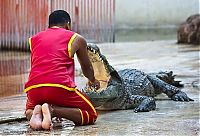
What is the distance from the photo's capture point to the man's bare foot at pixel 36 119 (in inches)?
176

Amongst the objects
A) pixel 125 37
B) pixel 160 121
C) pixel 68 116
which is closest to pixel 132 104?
pixel 160 121

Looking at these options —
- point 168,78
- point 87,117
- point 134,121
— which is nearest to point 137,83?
point 168,78

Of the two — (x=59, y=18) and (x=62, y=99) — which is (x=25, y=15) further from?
(x=62, y=99)

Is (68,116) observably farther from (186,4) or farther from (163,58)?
(186,4)

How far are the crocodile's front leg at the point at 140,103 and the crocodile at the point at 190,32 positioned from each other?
10.8m

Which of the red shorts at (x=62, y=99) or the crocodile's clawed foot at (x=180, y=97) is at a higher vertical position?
the red shorts at (x=62, y=99)

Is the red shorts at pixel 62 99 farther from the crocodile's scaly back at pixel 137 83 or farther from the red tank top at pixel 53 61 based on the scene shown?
the crocodile's scaly back at pixel 137 83

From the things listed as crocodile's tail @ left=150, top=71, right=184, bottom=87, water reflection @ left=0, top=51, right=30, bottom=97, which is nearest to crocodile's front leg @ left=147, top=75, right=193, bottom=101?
crocodile's tail @ left=150, top=71, right=184, bottom=87

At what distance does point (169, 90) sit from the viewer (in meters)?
6.76

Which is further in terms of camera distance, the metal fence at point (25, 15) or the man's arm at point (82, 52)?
the metal fence at point (25, 15)

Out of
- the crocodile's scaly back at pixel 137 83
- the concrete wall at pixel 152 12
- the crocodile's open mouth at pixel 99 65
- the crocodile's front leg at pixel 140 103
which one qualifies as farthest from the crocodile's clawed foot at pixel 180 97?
the concrete wall at pixel 152 12

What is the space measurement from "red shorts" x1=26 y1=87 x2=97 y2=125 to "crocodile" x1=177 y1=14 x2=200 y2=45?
39.7ft

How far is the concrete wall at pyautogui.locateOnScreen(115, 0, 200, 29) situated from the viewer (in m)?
20.0

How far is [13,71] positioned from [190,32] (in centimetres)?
813
